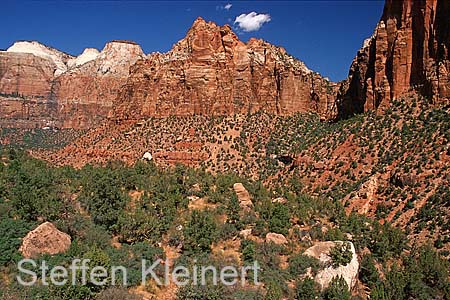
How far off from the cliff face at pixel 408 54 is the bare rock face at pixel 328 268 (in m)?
29.5

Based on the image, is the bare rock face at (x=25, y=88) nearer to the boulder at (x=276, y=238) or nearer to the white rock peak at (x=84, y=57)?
the white rock peak at (x=84, y=57)

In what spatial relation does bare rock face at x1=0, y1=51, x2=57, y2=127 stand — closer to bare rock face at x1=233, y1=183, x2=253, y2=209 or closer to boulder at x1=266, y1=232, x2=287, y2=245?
→ bare rock face at x1=233, y1=183, x2=253, y2=209

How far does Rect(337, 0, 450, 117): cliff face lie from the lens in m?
46.3

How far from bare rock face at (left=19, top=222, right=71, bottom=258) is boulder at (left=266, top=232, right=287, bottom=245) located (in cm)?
1157

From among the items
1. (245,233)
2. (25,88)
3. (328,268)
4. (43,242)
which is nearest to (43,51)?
(25,88)

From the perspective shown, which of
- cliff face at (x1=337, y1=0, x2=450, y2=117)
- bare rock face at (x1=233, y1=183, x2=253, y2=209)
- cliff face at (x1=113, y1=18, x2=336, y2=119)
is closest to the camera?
bare rock face at (x1=233, y1=183, x2=253, y2=209)

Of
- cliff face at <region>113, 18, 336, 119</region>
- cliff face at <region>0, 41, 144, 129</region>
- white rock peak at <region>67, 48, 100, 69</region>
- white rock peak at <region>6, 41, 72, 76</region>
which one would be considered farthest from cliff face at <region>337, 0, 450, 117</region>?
white rock peak at <region>67, 48, 100, 69</region>

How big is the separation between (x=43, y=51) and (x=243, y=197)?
590 feet

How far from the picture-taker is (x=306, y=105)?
78250 millimetres

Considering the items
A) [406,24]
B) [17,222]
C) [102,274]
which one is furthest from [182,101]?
[102,274]

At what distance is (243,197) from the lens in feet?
108

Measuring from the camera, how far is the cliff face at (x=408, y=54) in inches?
1825

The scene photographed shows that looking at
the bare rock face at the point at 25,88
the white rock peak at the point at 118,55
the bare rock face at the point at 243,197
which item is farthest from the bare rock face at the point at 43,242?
the white rock peak at the point at 118,55

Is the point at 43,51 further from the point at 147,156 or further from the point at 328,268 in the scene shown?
the point at 328,268
